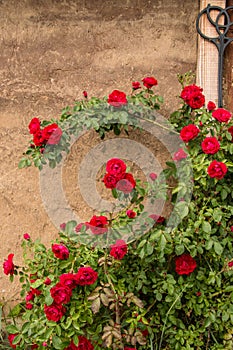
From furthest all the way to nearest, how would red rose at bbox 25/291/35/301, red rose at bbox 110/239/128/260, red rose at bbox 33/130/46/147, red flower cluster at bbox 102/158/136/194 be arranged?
red rose at bbox 25/291/35/301
red rose at bbox 33/130/46/147
red rose at bbox 110/239/128/260
red flower cluster at bbox 102/158/136/194

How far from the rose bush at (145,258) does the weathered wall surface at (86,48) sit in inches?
11.1

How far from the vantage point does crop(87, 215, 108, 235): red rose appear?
251 cm

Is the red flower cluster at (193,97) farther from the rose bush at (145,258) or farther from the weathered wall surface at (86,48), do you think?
the weathered wall surface at (86,48)

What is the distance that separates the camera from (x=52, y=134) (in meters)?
2.74

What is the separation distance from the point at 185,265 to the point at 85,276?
0.56 meters

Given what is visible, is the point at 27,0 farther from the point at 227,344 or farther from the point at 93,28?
the point at 227,344

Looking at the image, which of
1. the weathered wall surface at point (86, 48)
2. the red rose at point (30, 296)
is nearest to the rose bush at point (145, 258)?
the red rose at point (30, 296)

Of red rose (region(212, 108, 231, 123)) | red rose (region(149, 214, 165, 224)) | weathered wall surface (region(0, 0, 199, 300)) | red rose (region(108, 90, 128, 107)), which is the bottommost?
red rose (region(149, 214, 165, 224))

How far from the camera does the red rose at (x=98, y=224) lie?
8.25ft

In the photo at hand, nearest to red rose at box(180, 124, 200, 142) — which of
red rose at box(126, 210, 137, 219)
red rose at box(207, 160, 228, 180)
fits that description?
red rose at box(207, 160, 228, 180)

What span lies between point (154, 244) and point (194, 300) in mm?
433

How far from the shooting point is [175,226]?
2.75m

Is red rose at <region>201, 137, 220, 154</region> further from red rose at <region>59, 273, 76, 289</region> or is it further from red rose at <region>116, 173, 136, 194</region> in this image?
red rose at <region>59, 273, 76, 289</region>

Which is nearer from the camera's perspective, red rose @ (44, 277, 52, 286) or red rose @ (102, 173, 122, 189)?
red rose @ (102, 173, 122, 189)
